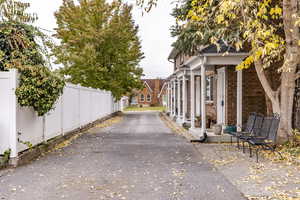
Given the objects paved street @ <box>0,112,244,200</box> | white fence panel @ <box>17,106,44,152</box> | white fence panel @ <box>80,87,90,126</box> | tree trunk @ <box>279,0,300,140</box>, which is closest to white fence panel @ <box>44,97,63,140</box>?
white fence panel @ <box>17,106,44,152</box>

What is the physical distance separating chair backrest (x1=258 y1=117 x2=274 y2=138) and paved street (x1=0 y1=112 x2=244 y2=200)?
1.86m

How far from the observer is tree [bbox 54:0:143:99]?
2536cm

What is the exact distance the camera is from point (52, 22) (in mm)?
28516

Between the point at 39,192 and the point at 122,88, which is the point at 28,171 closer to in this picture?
the point at 39,192

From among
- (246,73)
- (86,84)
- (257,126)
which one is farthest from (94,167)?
(86,84)

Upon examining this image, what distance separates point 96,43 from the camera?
26000mm

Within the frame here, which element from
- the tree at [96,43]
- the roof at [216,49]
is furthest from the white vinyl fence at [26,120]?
the tree at [96,43]

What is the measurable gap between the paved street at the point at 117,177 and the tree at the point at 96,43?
16465 millimetres

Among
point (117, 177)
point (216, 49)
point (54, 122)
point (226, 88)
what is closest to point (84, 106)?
point (54, 122)

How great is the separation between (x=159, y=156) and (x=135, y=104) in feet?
209

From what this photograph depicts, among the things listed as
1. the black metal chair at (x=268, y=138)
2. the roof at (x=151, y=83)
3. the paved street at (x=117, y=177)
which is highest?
the roof at (x=151, y=83)

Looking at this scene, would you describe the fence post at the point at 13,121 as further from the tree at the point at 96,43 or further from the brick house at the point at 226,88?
the tree at the point at 96,43

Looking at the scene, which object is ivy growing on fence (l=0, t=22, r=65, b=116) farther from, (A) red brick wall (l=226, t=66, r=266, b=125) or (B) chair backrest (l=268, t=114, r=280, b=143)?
(A) red brick wall (l=226, t=66, r=266, b=125)

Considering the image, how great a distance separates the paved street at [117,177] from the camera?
5.40 m
